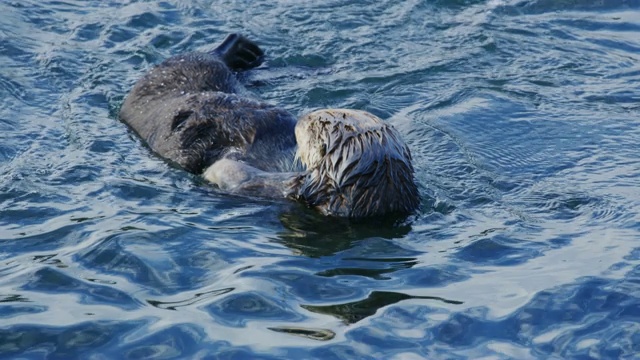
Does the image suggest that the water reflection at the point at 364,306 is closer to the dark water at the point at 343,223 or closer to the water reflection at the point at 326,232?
the dark water at the point at 343,223

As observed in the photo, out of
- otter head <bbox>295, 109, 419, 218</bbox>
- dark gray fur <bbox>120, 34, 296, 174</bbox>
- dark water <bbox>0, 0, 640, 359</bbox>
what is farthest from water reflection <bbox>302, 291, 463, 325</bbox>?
dark gray fur <bbox>120, 34, 296, 174</bbox>

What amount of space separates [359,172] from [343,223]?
1.02ft

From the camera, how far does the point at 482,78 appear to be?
8156 millimetres

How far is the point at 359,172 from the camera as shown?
19.1ft

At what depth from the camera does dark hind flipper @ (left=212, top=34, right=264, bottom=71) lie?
803 cm

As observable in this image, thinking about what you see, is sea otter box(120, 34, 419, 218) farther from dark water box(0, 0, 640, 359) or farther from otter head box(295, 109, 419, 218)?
dark water box(0, 0, 640, 359)

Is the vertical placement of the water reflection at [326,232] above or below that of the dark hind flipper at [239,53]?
below

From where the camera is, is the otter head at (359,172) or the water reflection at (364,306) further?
the otter head at (359,172)

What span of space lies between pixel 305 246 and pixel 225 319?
103 centimetres

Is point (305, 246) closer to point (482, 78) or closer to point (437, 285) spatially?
point (437, 285)

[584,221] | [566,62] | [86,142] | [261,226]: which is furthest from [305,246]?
[566,62]

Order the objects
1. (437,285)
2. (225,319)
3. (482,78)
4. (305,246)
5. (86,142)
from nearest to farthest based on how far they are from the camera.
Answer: (225,319) < (437,285) < (305,246) < (86,142) < (482,78)

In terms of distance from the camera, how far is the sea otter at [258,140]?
5.86 m

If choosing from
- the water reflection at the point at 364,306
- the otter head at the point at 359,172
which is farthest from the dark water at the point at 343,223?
the otter head at the point at 359,172
